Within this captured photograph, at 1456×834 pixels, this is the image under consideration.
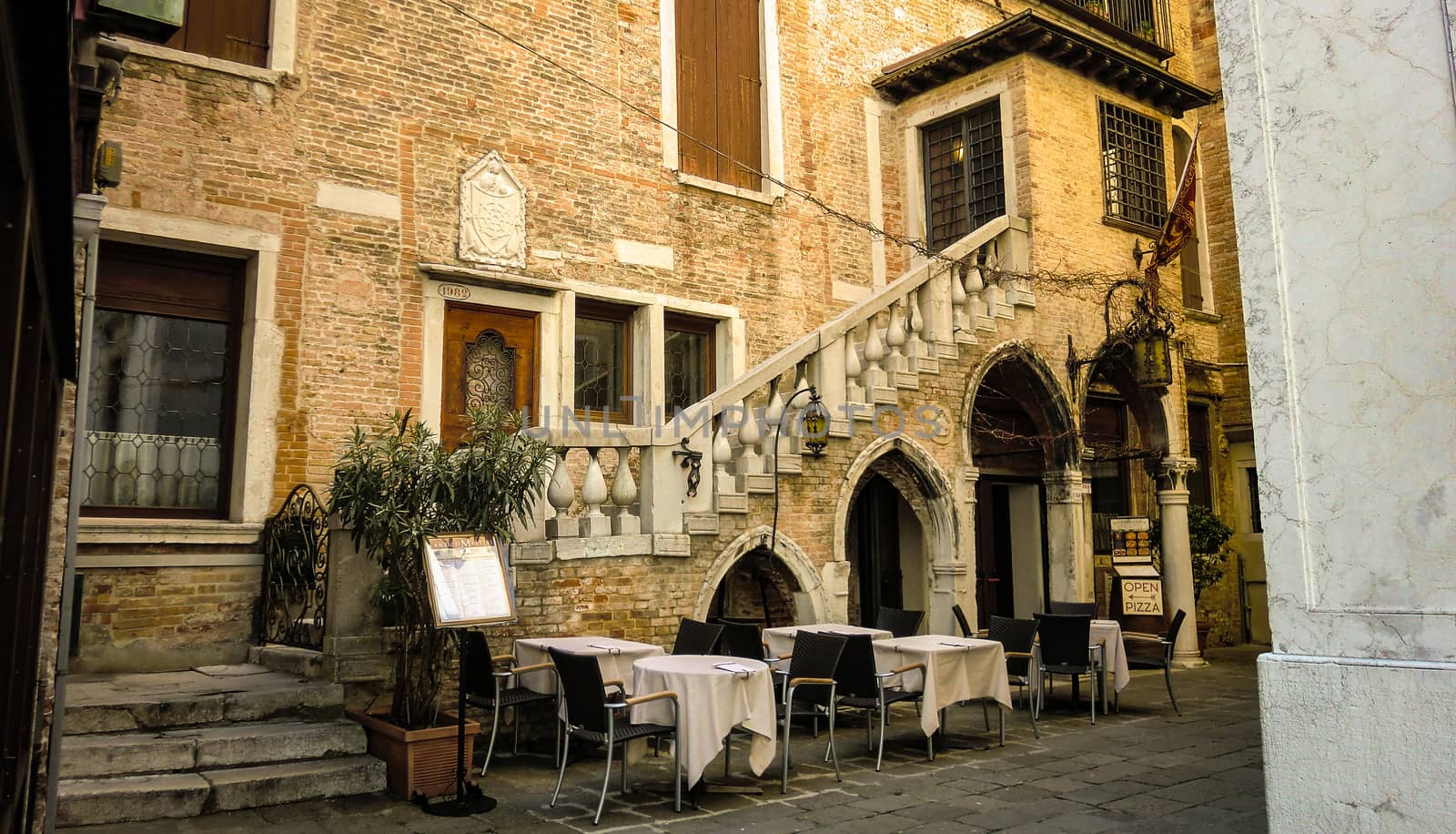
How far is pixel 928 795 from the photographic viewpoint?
19.9 feet

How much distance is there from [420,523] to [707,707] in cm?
196

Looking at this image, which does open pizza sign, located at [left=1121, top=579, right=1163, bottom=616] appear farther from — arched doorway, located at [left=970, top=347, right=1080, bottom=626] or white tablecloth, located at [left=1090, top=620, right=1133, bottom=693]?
white tablecloth, located at [left=1090, top=620, right=1133, bottom=693]

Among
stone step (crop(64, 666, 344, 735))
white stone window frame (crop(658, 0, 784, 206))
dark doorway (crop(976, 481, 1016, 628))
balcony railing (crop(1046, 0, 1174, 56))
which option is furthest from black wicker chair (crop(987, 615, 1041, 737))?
balcony railing (crop(1046, 0, 1174, 56))

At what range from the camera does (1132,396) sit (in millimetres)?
13023

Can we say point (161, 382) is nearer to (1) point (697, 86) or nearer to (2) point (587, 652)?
(2) point (587, 652)

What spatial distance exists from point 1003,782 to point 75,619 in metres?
6.50

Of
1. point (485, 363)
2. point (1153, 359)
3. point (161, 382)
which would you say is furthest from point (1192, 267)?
point (161, 382)

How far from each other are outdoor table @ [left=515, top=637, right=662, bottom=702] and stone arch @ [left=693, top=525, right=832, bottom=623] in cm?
129

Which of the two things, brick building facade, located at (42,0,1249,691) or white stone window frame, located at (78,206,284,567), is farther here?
brick building facade, located at (42,0,1249,691)

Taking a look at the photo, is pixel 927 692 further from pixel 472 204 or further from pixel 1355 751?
pixel 472 204

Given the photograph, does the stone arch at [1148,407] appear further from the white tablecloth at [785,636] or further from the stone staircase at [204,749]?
the stone staircase at [204,749]

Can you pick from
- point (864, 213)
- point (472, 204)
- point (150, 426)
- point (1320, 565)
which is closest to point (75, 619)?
point (150, 426)

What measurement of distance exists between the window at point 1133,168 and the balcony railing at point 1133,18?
1.90m

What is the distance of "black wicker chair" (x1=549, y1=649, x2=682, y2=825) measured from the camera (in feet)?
18.3
